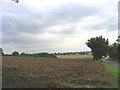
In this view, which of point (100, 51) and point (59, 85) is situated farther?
point (100, 51)

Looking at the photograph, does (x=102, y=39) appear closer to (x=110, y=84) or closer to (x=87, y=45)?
(x=87, y=45)

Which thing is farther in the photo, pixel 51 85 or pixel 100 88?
pixel 51 85

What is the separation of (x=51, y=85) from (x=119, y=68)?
17.9 ft

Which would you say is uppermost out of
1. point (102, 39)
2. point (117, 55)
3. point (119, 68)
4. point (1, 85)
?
point (102, 39)

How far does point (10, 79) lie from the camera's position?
31.8ft

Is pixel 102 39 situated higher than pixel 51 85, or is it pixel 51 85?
pixel 102 39

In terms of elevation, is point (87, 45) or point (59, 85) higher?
point (87, 45)

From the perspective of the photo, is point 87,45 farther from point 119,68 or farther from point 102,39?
point 119,68

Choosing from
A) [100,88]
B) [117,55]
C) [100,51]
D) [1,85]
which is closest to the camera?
[100,88]

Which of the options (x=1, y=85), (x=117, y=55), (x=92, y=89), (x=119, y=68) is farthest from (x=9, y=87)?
(x=119, y=68)

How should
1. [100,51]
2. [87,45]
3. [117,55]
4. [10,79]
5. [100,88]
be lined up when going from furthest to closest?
[87,45] < [100,51] < [10,79] < [117,55] < [100,88]

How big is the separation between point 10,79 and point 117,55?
819 cm

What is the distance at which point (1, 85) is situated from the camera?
8836mm

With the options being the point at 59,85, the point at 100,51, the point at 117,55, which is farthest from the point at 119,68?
the point at 100,51
